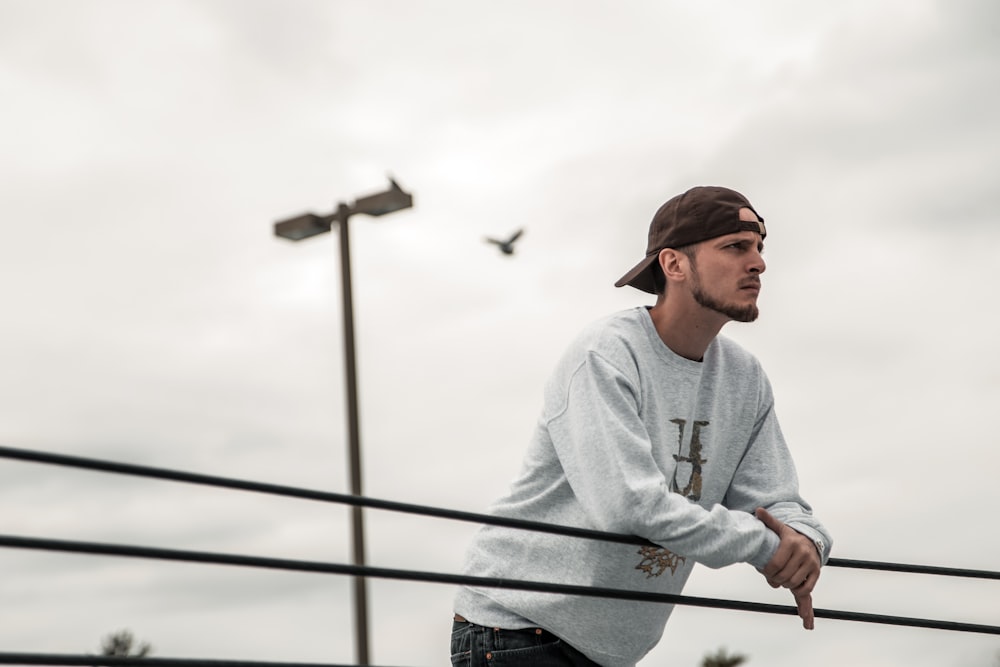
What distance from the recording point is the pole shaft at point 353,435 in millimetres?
9594

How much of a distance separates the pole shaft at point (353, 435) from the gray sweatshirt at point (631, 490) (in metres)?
6.32

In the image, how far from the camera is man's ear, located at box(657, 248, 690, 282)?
11.3ft

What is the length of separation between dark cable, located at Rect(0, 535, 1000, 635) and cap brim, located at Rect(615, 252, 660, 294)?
93 centimetres

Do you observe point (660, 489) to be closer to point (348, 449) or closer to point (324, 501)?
point (324, 501)

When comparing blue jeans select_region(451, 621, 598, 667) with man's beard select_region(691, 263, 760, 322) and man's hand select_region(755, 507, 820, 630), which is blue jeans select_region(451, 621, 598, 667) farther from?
man's beard select_region(691, 263, 760, 322)

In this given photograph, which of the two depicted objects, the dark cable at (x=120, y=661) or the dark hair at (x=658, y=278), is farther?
the dark hair at (x=658, y=278)

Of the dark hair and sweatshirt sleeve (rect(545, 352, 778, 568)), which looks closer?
sweatshirt sleeve (rect(545, 352, 778, 568))

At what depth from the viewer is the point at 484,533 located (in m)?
3.44

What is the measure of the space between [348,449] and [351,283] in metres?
1.52

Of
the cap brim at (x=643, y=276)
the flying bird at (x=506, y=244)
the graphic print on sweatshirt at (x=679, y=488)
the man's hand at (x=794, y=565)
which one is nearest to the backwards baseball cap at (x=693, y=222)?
the cap brim at (x=643, y=276)

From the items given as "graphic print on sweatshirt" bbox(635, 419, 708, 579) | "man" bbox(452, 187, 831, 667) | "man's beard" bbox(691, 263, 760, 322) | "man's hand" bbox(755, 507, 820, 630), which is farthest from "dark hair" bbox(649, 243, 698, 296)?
"man's hand" bbox(755, 507, 820, 630)

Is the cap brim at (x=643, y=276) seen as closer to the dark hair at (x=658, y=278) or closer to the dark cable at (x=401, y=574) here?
the dark hair at (x=658, y=278)

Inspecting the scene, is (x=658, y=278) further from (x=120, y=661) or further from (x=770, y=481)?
(x=120, y=661)

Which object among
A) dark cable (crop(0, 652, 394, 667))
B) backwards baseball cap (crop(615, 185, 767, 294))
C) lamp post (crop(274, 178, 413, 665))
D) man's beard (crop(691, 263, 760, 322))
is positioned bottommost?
dark cable (crop(0, 652, 394, 667))
